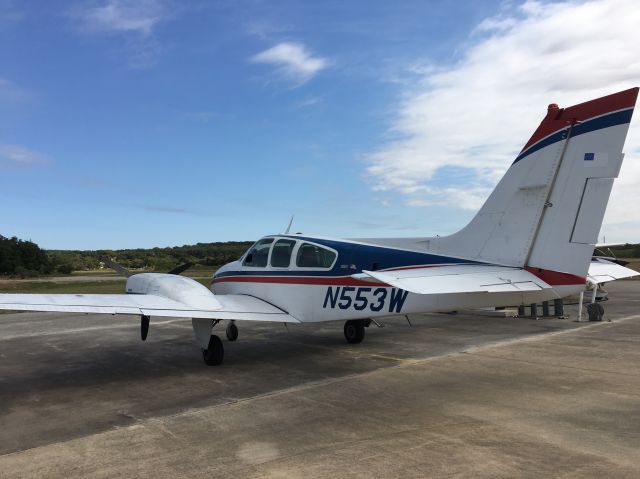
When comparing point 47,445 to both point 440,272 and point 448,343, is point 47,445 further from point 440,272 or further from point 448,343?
point 448,343

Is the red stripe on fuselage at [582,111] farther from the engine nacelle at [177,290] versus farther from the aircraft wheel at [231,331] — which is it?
the aircraft wheel at [231,331]

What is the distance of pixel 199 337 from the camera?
9828 mm

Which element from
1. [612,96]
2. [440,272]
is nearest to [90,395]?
[440,272]

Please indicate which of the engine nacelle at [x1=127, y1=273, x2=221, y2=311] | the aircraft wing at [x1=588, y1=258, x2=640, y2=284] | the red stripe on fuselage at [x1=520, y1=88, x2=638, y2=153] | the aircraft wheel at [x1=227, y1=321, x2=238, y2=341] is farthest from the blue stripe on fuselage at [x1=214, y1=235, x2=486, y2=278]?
the aircraft wing at [x1=588, y1=258, x2=640, y2=284]

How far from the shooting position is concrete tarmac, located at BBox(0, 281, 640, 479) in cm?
472

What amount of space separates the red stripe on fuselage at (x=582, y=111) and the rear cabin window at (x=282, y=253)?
5.05 m

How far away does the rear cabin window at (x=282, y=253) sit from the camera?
1050 cm

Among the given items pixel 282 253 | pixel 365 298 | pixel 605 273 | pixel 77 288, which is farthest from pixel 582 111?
pixel 77 288

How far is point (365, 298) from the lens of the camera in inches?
356

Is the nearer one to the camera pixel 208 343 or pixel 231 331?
pixel 208 343

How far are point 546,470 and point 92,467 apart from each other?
431 centimetres

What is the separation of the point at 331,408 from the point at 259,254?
17.6 feet

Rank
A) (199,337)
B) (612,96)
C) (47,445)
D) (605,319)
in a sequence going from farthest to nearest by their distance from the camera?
1. (605,319)
2. (199,337)
3. (612,96)
4. (47,445)

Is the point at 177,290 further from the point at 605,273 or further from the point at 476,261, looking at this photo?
the point at 605,273
